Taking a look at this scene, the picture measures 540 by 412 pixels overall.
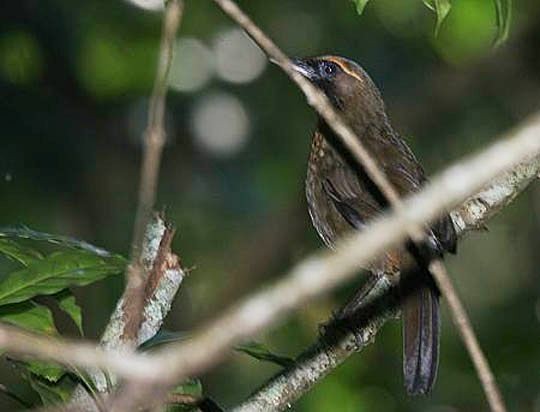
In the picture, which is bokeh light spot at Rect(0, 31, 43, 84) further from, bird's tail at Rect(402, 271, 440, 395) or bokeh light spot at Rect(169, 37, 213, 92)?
Result: bird's tail at Rect(402, 271, 440, 395)

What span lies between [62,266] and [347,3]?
19.0ft

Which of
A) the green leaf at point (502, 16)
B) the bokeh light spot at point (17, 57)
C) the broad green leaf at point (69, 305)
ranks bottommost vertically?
the bokeh light spot at point (17, 57)

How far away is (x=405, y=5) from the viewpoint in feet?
27.6

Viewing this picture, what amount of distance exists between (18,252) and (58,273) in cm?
14

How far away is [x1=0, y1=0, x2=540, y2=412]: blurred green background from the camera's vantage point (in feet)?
24.8

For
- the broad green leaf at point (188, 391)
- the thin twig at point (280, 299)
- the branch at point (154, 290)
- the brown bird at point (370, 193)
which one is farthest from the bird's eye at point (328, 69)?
the thin twig at point (280, 299)

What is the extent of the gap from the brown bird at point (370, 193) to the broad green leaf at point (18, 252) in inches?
44.3

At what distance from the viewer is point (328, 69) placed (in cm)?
603

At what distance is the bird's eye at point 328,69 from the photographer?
6.01 m

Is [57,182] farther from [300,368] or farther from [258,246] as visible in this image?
[300,368]

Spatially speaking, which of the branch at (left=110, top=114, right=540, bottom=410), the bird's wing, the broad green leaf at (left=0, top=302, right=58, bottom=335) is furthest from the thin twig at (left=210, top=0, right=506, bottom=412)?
the bird's wing

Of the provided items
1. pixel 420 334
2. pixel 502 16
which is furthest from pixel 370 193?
pixel 502 16

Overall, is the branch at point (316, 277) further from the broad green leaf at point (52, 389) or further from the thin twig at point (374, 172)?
the broad green leaf at point (52, 389)

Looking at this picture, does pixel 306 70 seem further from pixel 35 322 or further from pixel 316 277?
pixel 316 277
